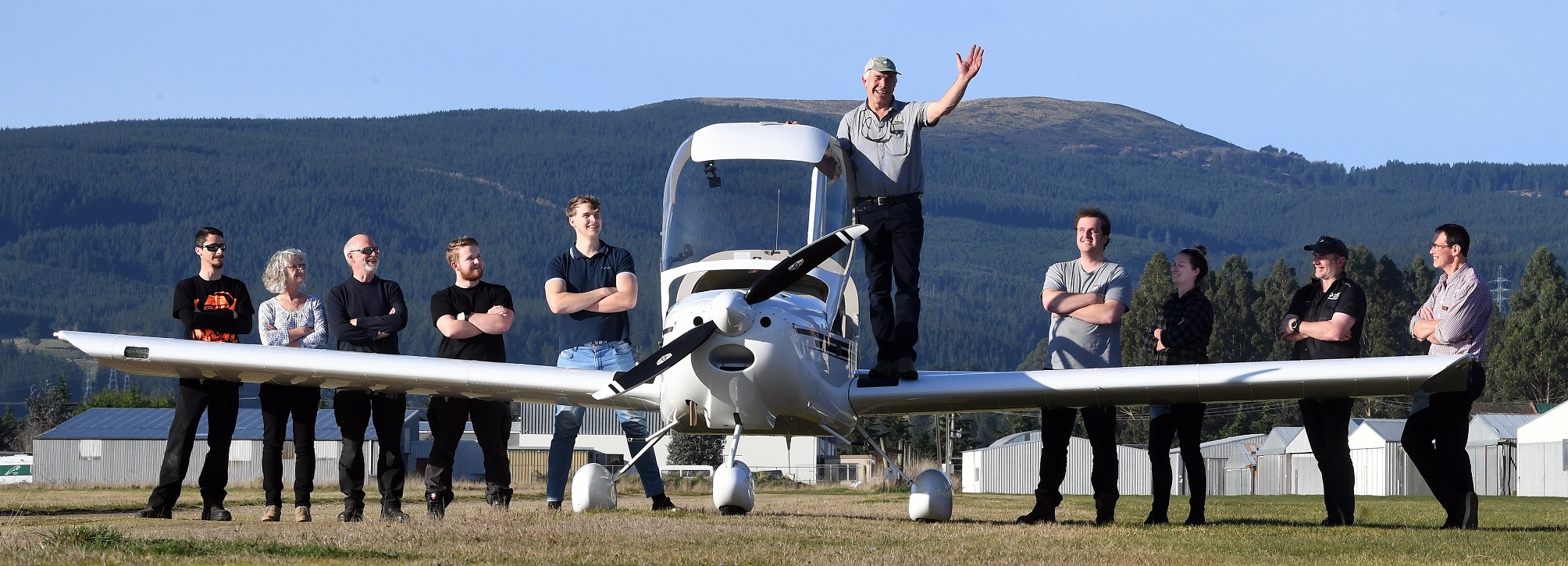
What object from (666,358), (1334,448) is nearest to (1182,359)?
(1334,448)

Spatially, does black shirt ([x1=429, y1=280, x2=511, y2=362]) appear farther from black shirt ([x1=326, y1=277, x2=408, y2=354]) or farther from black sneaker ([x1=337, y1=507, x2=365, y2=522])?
black sneaker ([x1=337, y1=507, x2=365, y2=522])

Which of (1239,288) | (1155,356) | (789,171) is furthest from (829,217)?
(1239,288)

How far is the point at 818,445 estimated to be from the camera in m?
85.8

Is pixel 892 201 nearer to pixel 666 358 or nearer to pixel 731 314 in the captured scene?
pixel 731 314

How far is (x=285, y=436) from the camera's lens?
10.0 metres

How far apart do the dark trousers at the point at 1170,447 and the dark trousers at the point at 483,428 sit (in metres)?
4.44

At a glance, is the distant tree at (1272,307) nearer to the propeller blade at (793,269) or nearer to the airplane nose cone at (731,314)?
the propeller blade at (793,269)

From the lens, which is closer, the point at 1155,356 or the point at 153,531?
the point at 153,531

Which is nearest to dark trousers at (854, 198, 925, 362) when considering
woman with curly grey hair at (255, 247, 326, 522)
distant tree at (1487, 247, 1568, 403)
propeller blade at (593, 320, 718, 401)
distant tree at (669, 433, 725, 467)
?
propeller blade at (593, 320, 718, 401)

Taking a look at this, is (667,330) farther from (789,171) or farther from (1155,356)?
(1155,356)

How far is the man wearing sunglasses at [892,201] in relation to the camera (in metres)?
10.6

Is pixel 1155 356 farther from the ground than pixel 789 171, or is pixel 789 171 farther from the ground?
pixel 789 171

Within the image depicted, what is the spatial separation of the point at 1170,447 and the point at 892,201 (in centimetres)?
251

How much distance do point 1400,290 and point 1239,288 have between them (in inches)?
347
